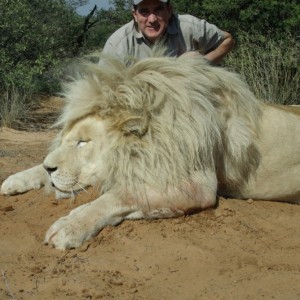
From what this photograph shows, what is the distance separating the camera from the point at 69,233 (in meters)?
3.22

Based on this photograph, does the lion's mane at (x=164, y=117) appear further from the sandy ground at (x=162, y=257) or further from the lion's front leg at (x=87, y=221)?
the sandy ground at (x=162, y=257)

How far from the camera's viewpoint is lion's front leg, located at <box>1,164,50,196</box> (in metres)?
4.22

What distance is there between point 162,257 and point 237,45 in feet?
25.5

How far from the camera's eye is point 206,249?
324cm

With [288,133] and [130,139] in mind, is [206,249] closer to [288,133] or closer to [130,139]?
[130,139]

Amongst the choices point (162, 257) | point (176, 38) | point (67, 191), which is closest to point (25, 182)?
point (67, 191)

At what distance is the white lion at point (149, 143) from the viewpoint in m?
3.45

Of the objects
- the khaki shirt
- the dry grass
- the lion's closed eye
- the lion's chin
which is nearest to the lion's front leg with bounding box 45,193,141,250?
the lion's chin

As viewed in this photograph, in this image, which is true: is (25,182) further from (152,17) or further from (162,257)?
(152,17)

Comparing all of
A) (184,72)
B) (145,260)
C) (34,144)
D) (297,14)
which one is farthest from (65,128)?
(297,14)

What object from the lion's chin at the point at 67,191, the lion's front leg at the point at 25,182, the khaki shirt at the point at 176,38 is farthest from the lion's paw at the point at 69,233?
the khaki shirt at the point at 176,38

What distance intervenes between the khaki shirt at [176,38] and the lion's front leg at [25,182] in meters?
1.31

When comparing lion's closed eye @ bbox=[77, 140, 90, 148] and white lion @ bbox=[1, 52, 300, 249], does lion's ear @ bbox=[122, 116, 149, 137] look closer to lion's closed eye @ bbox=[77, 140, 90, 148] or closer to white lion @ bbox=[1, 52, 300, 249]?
white lion @ bbox=[1, 52, 300, 249]

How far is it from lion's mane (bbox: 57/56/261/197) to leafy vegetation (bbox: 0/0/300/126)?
476 centimetres
